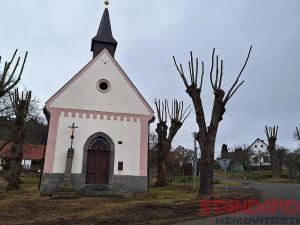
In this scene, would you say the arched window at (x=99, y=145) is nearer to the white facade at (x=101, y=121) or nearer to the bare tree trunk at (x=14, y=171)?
the white facade at (x=101, y=121)

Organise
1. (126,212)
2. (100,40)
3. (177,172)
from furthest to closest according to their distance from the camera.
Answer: (177,172)
(100,40)
(126,212)

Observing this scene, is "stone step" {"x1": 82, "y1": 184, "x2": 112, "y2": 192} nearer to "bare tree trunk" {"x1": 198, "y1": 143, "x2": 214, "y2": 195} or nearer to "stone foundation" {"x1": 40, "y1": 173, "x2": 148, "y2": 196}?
"stone foundation" {"x1": 40, "y1": 173, "x2": 148, "y2": 196}

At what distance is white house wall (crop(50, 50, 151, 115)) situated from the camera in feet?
61.4

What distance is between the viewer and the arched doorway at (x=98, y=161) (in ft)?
60.1

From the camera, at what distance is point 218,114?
614 inches

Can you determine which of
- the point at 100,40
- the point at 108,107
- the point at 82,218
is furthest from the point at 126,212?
the point at 100,40

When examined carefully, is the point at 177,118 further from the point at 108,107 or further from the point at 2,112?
the point at 2,112

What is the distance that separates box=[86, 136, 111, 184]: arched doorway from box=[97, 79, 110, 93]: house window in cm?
286

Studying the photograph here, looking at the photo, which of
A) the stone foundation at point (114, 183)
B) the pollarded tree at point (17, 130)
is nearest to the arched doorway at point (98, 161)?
the stone foundation at point (114, 183)

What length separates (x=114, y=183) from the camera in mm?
18328

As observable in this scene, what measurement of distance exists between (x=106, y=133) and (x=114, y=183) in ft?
9.30

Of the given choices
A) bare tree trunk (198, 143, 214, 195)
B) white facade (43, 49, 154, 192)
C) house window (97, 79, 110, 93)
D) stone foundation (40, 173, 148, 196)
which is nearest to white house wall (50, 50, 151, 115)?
Answer: white facade (43, 49, 154, 192)

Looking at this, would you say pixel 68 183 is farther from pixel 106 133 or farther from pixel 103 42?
pixel 103 42

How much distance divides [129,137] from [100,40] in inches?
306
